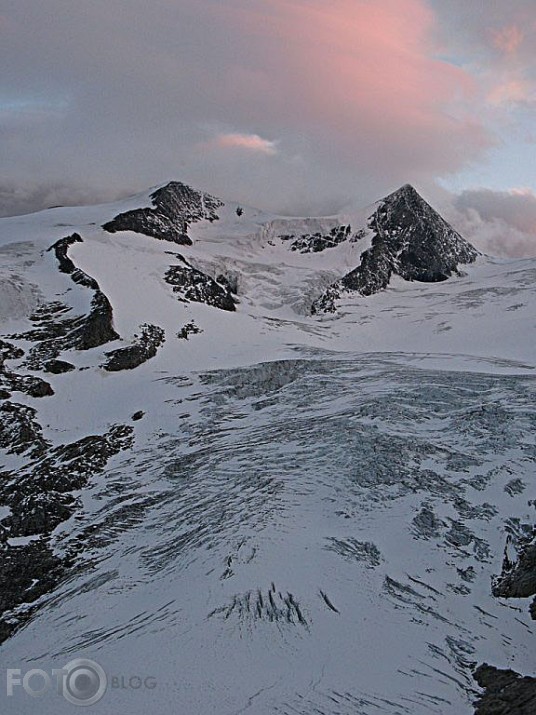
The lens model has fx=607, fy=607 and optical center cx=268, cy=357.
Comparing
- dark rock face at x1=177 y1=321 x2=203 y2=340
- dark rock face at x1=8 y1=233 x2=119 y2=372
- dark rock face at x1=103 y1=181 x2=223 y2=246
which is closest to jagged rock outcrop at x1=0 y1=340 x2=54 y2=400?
dark rock face at x1=8 y1=233 x2=119 y2=372

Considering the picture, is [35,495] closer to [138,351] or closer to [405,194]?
[138,351]

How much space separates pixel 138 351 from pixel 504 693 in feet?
144

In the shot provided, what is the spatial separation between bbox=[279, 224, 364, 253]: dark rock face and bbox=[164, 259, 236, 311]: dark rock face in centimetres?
3377

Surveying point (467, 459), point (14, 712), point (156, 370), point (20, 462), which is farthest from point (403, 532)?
point (156, 370)

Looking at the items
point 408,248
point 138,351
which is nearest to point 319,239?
point 408,248

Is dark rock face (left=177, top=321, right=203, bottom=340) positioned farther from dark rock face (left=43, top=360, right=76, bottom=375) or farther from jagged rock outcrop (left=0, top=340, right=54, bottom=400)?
jagged rock outcrop (left=0, top=340, right=54, bottom=400)

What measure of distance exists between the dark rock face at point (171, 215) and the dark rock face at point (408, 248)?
101ft

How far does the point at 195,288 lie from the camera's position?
7750cm

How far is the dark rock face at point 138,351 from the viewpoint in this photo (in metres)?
53.3

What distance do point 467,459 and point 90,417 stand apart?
26.7 m

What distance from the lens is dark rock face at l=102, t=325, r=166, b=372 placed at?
175ft

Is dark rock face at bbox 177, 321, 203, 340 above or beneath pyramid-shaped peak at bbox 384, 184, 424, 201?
beneath

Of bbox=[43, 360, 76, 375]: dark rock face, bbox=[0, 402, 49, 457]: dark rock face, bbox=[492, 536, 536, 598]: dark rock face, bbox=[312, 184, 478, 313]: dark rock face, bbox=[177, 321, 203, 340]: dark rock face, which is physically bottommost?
bbox=[492, 536, 536, 598]: dark rock face

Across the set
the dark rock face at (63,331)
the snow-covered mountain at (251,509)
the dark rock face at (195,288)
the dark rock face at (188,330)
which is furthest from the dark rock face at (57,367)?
the dark rock face at (195,288)
